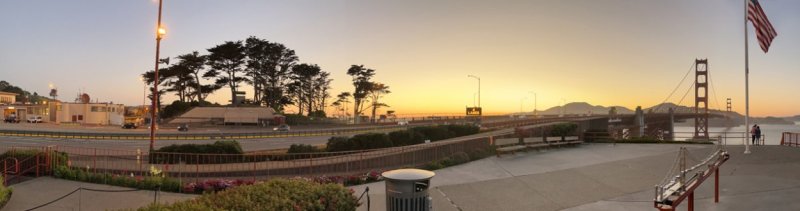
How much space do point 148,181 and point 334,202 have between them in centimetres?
930

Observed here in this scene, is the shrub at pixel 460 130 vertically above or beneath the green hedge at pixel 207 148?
above

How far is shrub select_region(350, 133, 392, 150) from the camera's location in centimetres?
2658

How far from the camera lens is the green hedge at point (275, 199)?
603cm

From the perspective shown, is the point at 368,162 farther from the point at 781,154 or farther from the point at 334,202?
the point at 781,154

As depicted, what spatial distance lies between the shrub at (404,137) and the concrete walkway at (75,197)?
17440 mm

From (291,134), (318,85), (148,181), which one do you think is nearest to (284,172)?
(148,181)

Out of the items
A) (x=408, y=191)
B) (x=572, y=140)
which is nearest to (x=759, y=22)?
(x=572, y=140)

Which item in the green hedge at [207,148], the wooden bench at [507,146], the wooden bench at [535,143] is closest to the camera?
the wooden bench at [507,146]

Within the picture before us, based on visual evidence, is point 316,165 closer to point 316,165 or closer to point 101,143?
point 316,165

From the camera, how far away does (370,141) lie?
26922 millimetres

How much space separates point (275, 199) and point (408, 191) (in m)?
2.06

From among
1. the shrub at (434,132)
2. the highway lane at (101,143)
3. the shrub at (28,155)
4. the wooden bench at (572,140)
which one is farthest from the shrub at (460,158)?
the highway lane at (101,143)

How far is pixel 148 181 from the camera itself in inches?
555

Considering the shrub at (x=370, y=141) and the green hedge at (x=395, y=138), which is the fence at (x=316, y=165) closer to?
the green hedge at (x=395, y=138)
